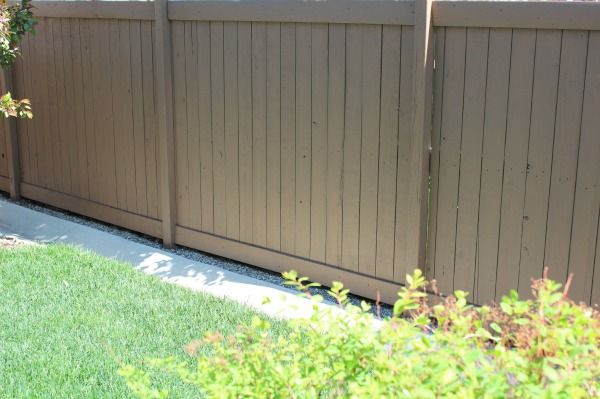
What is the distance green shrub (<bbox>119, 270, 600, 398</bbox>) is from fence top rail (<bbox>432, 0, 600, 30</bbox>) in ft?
7.78

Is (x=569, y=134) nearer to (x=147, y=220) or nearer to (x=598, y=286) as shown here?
(x=598, y=286)

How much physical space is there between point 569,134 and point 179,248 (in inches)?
139

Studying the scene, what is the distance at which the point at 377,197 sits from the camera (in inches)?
205

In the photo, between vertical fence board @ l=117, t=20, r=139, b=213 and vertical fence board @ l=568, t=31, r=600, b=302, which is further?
vertical fence board @ l=117, t=20, r=139, b=213

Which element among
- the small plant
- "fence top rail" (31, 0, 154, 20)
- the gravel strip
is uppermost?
"fence top rail" (31, 0, 154, 20)

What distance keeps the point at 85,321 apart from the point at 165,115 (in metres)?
2.19

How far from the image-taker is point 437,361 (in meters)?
1.94

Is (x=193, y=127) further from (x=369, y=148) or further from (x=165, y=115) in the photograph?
(x=369, y=148)

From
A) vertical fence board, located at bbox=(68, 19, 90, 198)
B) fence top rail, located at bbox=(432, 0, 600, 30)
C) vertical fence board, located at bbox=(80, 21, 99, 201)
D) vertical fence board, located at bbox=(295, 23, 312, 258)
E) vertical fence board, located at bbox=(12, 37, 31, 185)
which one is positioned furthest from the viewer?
vertical fence board, located at bbox=(12, 37, 31, 185)

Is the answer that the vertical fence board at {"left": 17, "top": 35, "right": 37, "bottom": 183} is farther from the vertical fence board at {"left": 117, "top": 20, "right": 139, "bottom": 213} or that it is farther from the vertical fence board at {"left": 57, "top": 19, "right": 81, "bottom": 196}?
the vertical fence board at {"left": 117, "top": 20, "right": 139, "bottom": 213}

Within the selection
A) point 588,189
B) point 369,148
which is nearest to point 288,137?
point 369,148

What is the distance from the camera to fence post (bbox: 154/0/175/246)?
6.31m

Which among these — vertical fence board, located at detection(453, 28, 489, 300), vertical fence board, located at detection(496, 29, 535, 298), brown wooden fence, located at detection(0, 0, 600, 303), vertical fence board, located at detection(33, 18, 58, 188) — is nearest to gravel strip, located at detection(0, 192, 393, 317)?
brown wooden fence, located at detection(0, 0, 600, 303)

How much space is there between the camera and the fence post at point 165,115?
6309 millimetres
